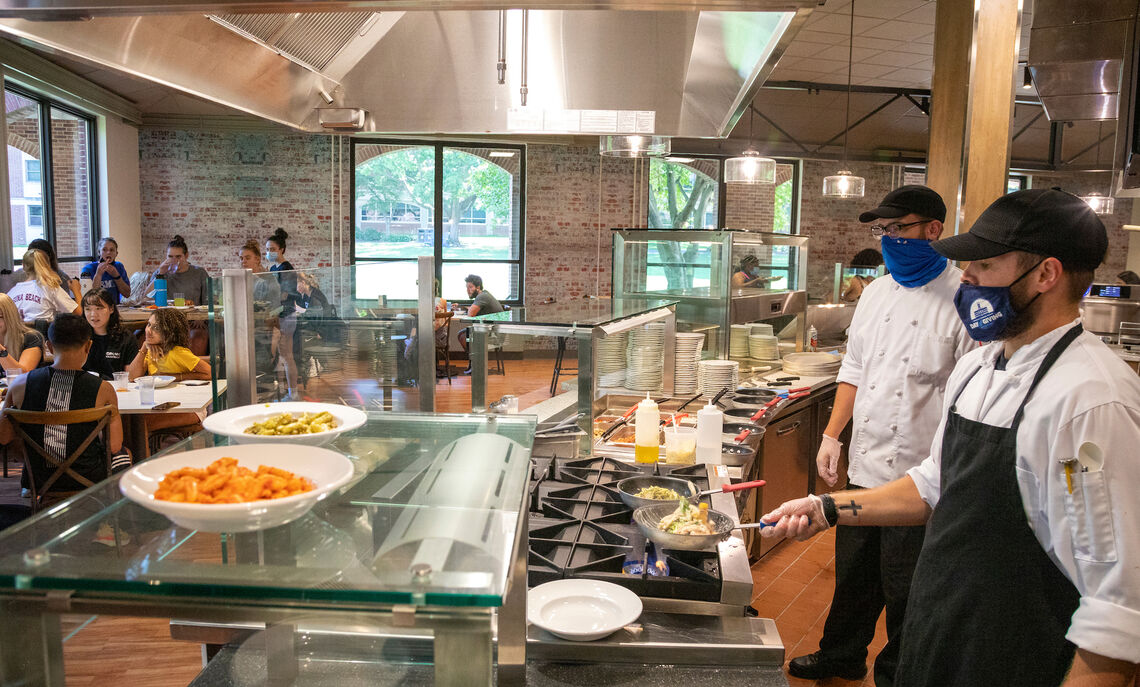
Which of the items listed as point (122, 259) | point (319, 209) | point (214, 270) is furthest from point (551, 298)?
point (122, 259)

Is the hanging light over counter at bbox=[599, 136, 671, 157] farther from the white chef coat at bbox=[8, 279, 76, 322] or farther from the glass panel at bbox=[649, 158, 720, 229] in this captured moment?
the glass panel at bbox=[649, 158, 720, 229]

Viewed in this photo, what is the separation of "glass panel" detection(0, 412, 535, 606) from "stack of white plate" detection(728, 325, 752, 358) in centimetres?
439

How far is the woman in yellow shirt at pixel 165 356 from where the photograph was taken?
18.3 feet

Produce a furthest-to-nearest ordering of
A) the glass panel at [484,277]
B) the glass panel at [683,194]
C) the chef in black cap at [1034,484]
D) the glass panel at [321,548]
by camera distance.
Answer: the glass panel at [683,194], the glass panel at [484,277], the chef in black cap at [1034,484], the glass panel at [321,548]

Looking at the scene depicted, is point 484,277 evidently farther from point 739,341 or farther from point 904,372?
point 904,372

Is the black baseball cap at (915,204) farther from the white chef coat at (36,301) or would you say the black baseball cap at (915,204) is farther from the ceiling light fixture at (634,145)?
the white chef coat at (36,301)

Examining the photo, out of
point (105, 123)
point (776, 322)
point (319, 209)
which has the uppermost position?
point (105, 123)

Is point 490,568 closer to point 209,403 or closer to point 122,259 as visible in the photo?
point 209,403

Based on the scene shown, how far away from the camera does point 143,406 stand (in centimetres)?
475

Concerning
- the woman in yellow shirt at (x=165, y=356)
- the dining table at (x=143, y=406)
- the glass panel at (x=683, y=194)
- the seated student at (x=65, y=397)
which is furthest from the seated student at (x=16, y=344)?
the glass panel at (x=683, y=194)

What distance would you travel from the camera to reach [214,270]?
11523 mm

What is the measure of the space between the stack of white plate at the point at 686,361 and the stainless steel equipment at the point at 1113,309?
5.21m

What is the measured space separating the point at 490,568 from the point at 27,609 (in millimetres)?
487

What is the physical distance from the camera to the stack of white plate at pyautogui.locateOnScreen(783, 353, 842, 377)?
5297 mm
